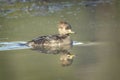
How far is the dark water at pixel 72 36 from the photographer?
400 inches

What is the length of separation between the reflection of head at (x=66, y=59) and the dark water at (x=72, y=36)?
0.12 metres

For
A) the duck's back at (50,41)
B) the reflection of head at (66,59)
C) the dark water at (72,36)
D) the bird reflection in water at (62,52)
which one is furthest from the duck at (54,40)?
the reflection of head at (66,59)

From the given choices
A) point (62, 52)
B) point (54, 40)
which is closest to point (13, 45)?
point (54, 40)

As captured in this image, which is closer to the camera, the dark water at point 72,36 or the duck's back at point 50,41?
the dark water at point 72,36

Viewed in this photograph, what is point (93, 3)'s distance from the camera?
2372 cm

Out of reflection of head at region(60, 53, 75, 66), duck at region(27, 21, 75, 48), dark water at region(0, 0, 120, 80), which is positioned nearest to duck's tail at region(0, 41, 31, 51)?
duck at region(27, 21, 75, 48)

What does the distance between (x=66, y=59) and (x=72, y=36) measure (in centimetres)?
318

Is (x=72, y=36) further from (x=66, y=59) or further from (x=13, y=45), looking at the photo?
(x=66, y=59)

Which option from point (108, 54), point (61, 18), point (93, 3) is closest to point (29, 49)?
point (108, 54)

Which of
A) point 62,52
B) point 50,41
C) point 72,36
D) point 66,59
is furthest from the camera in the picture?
point 72,36

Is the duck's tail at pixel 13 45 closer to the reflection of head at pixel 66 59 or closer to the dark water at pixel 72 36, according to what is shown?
the dark water at pixel 72 36

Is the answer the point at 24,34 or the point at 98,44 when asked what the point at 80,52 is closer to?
the point at 98,44

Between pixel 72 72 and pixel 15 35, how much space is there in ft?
17.1

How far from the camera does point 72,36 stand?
578 inches
